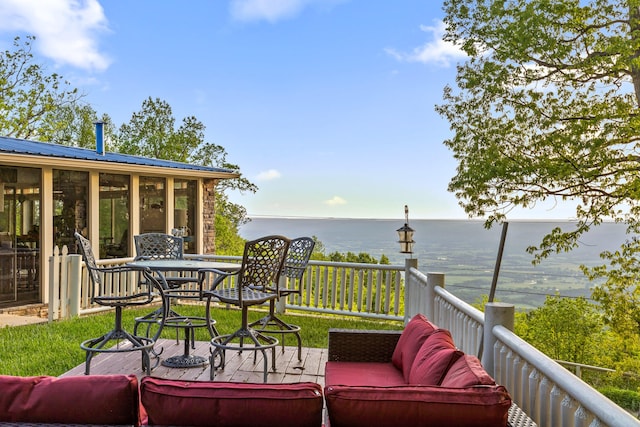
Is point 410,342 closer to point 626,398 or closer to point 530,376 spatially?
point 530,376

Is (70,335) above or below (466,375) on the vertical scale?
below

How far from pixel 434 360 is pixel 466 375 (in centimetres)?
52

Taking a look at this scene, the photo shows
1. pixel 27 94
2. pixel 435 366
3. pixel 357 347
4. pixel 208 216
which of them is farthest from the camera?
pixel 27 94

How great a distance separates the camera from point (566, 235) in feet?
37.3

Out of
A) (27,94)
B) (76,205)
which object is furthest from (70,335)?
(27,94)

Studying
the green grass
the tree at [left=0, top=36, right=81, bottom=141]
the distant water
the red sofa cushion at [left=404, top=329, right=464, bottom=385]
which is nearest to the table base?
the green grass

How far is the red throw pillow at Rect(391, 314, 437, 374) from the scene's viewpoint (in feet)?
10.5

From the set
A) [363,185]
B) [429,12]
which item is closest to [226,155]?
[429,12]

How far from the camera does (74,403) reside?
1673mm

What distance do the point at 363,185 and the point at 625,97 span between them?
72.9 ft

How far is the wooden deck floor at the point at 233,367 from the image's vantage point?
4.77 metres

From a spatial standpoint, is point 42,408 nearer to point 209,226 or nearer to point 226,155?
point 209,226

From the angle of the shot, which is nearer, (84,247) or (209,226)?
(84,247)

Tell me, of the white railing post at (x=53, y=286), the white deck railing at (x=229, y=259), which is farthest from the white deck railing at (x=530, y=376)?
the white railing post at (x=53, y=286)
